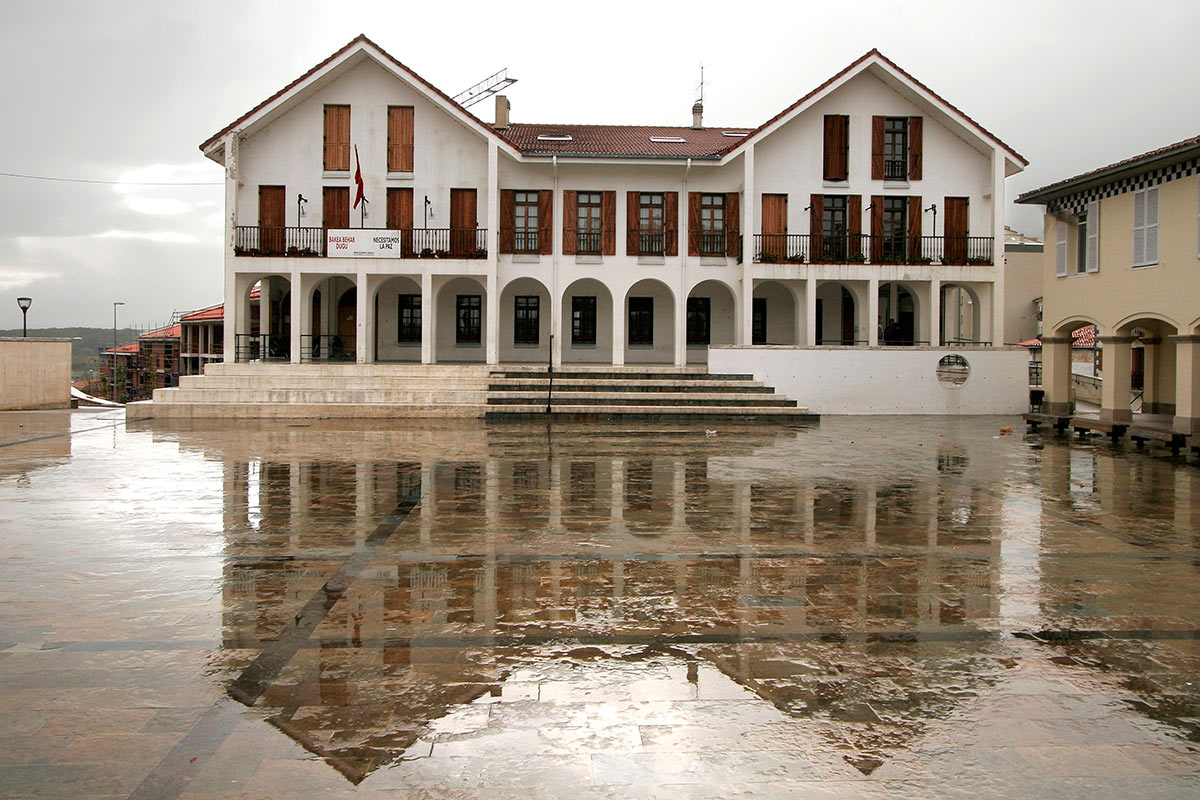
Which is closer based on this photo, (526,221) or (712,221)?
(526,221)

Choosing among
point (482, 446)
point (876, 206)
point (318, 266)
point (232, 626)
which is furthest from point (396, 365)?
point (232, 626)

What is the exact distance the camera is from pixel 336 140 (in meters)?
26.9

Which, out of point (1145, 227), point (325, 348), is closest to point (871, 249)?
point (1145, 227)

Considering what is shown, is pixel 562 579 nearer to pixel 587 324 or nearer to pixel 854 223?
pixel 854 223

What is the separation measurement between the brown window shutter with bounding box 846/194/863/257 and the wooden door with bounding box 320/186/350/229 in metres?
15.0

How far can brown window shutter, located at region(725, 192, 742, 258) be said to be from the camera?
27469mm

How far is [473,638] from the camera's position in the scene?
16.9 feet

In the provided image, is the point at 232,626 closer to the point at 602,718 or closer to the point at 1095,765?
the point at 602,718

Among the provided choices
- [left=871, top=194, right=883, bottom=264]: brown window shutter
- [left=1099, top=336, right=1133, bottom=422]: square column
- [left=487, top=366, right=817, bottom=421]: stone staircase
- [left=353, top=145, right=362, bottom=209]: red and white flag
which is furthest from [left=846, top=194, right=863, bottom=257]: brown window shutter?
[left=353, top=145, right=362, bottom=209]: red and white flag

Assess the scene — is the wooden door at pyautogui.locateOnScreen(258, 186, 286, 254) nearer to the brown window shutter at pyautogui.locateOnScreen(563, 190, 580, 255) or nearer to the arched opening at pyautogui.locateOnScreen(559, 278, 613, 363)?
the brown window shutter at pyautogui.locateOnScreen(563, 190, 580, 255)

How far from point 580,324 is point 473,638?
82.2ft

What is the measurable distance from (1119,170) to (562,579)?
15505mm

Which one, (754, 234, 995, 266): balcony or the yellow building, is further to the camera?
(754, 234, 995, 266): balcony

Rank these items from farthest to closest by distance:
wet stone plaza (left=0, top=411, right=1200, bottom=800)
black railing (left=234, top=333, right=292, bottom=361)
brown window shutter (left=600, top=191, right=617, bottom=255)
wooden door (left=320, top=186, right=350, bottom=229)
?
brown window shutter (left=600, top=191, right=617, bottom=255)
wooden door (left=320, top=186, right=350, bottom=229)
black railing (left=234, top=333, right=292, bottom=361)
wet stone plaza (left=0, top=411, right=1200, bottom=800)
